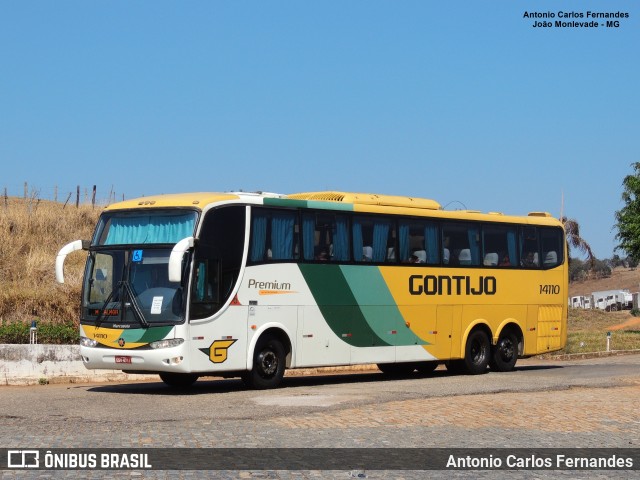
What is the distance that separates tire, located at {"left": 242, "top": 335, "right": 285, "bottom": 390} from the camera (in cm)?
2048

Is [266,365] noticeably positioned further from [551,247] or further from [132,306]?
[551,247]

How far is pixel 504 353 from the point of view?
87.9 ft

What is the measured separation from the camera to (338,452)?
38.9ft

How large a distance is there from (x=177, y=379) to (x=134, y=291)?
2871 mm

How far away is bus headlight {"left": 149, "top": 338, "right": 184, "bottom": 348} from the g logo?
0.71 m

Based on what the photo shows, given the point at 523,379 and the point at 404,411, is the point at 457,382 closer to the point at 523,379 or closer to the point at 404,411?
the point at 523,379

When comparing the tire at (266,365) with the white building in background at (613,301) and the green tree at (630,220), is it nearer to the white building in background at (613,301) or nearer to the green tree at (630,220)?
the green tree at (630,220)

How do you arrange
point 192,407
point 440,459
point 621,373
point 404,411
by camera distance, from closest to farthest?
1. point 440,459
2. point 404,411
3. point 192,407
4. point 621,373

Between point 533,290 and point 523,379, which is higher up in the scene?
point 533,290

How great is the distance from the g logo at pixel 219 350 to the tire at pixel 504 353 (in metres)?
8.76

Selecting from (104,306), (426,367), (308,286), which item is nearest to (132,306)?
(104,306)

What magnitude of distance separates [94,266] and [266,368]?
11.8ft

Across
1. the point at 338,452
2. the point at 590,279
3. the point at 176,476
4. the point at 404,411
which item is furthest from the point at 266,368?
the point at 590,279

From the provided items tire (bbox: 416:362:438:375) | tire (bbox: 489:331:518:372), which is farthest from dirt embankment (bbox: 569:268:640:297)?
tire (bbox: 416:362:438:375)
